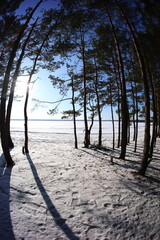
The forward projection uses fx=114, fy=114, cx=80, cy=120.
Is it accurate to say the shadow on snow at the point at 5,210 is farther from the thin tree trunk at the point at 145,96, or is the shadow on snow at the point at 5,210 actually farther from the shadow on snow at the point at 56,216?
the thin tree trunk at the point at 145,96

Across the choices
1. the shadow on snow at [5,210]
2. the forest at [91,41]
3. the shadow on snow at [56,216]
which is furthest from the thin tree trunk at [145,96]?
the shadow on snow at [5,210]

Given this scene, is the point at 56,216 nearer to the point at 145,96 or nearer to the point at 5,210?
the point at 5,210

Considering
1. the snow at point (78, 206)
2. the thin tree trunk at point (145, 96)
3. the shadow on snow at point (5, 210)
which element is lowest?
the snow at point (78, 206)

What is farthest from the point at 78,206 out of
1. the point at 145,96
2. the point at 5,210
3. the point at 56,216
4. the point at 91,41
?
the point at 91,41

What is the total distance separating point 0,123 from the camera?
5.74 meters

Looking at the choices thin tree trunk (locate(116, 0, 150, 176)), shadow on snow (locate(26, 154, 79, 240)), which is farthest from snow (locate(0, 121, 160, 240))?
thin tree trunk (locate(116, 0, 150, 176))

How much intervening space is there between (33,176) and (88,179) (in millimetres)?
2378

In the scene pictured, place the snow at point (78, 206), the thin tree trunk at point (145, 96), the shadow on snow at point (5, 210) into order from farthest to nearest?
the thin tree trunk at point (145, 96) < the snow at point (78, 206) < the shadow on snow at point (5, 210)

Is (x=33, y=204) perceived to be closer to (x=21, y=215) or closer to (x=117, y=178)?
(x=21, y=215)

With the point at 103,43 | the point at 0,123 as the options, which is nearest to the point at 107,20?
the point at 103,43

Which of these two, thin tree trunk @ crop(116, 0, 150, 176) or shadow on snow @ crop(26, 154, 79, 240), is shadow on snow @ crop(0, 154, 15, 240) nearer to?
shadow on snow @ crop(26, 154, 79, 240)

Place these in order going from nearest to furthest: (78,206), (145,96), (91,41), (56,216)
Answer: (56,216) → (78,206) → (145,96) → (91,41)

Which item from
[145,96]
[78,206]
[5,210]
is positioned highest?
[145,96]

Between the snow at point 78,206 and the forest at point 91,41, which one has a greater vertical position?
the forest at point 91,41
